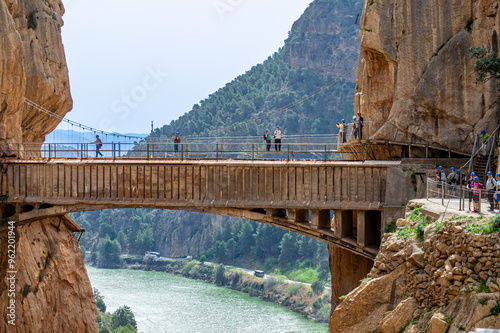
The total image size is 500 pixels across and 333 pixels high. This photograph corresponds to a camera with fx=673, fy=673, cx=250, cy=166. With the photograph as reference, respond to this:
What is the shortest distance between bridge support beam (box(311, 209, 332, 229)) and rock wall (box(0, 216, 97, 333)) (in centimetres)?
1212

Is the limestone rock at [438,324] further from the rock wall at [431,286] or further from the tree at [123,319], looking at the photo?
the tree at [123,319]

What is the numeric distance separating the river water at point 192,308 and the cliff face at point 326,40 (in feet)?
249

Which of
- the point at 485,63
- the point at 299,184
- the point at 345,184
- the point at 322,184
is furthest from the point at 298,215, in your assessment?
the point at 485,63

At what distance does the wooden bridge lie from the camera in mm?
21938

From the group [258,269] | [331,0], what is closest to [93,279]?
[258,269]

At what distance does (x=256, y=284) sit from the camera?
283 feet

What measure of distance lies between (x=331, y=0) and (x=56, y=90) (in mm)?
142077

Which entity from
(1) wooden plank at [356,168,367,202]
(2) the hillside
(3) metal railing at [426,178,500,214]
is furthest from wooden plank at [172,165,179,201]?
(2) the hillside

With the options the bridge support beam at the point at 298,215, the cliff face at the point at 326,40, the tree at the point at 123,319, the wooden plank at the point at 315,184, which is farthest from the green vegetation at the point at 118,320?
the cliff face at the point at 326,40

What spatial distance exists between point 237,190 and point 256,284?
6469 cm

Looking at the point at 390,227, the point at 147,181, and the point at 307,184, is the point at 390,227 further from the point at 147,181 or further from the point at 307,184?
the point at 147,181

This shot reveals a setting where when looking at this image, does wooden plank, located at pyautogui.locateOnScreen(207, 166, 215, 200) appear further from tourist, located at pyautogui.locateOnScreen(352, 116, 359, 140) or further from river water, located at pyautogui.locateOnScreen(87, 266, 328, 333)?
river water, located at pyautogui.locateOnScreen(87, 266, 328, 333)

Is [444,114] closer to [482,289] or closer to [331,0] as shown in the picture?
[482,289]

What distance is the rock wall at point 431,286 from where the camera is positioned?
1295cm
